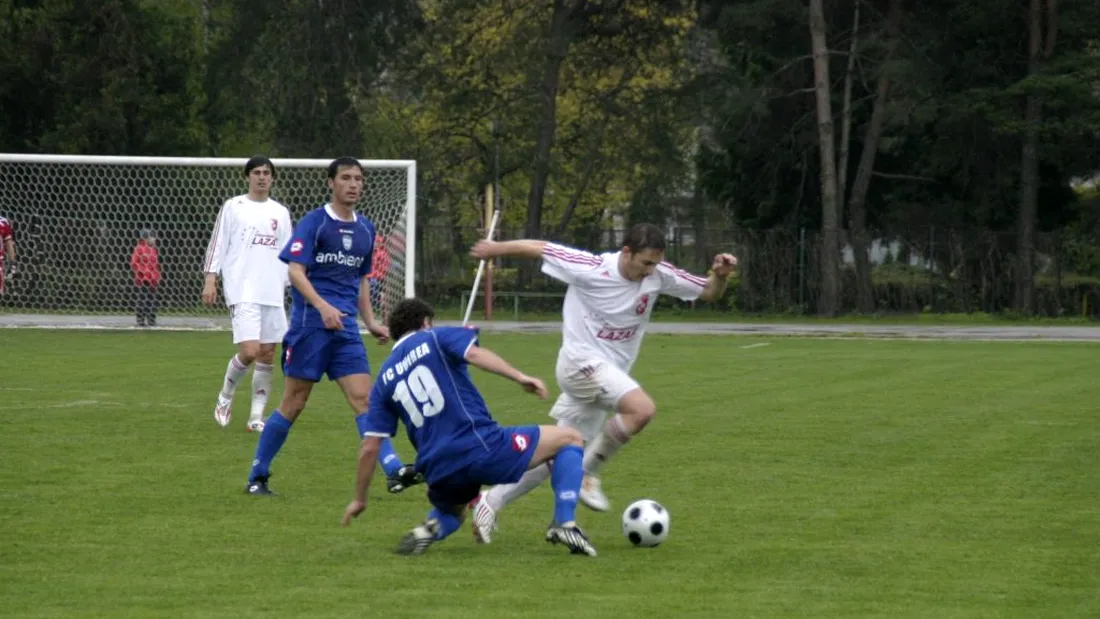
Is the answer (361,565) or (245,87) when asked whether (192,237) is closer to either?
(245,87)

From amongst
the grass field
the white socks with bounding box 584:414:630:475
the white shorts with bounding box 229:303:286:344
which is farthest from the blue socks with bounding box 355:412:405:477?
the white shorts with bounding box 229:303:286:344

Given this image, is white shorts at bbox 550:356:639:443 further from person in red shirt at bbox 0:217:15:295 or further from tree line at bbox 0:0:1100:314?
tree line at bbox 0:0:1100:314

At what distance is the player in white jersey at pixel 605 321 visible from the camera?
8992 millimetres

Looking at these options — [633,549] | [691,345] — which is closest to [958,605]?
[633,549]

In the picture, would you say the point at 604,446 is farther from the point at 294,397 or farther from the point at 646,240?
the point at 294,397

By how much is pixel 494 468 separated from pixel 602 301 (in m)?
1.67

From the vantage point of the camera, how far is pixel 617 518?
9070mm

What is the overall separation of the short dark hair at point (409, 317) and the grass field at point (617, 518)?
1000 millimetres

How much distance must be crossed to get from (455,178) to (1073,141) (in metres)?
17.6

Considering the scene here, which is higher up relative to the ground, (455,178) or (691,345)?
(455,178)

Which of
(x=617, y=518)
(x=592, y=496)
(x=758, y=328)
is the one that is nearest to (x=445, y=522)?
(x=592, y=496)

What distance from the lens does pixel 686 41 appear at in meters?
47.6

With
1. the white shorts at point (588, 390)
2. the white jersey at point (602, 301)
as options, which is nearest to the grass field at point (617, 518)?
the white shorts at point (588, 390)

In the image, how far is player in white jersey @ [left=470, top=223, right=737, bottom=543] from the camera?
8992mm
